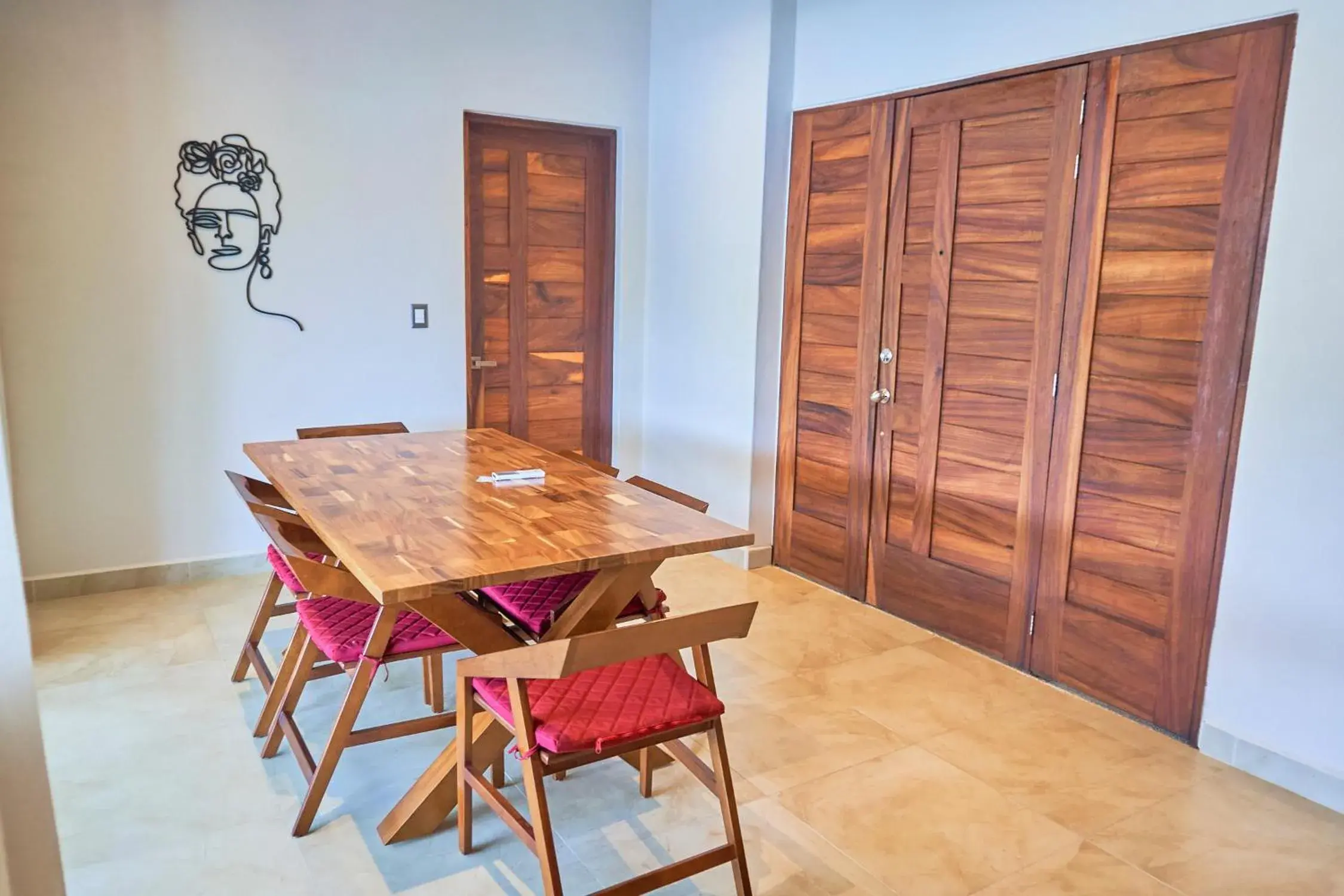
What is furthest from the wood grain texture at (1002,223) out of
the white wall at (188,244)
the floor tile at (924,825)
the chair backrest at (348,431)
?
the chair backrest at (348,431)

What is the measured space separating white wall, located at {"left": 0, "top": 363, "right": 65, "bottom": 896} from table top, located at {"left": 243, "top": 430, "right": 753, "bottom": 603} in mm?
754

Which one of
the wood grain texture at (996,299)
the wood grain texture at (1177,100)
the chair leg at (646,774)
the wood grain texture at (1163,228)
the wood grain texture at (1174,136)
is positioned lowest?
the chair leg at (646,774)

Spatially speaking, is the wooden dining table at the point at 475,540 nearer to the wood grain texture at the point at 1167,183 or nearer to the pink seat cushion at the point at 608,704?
the pink seat cushion at the point at 608,704

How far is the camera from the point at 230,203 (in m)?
3.98

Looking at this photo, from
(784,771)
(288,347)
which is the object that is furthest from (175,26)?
(784,771)

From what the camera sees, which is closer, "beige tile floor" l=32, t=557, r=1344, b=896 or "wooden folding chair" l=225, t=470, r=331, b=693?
"beige tile floor" l=32, t=557, r=1344, b=896

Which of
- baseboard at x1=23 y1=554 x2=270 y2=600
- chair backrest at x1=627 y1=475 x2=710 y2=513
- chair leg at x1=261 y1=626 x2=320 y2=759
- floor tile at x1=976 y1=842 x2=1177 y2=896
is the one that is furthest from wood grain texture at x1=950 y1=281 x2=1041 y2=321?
baseboard at x1=23 y1=554 x2=270 y2=600

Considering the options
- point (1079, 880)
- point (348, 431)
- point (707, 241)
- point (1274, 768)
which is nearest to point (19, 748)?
point (1079, 880)

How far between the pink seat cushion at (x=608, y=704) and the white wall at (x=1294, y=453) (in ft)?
5.54

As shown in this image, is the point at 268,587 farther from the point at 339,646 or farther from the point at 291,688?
the point at 339,646

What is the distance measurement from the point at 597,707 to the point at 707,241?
3.05 m

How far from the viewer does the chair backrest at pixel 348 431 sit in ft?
11.7

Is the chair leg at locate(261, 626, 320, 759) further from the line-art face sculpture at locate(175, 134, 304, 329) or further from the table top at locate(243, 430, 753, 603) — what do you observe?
the line-art face sculpture at locate(175, 134, 304, 329)

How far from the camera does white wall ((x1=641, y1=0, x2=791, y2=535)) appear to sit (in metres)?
4.24
